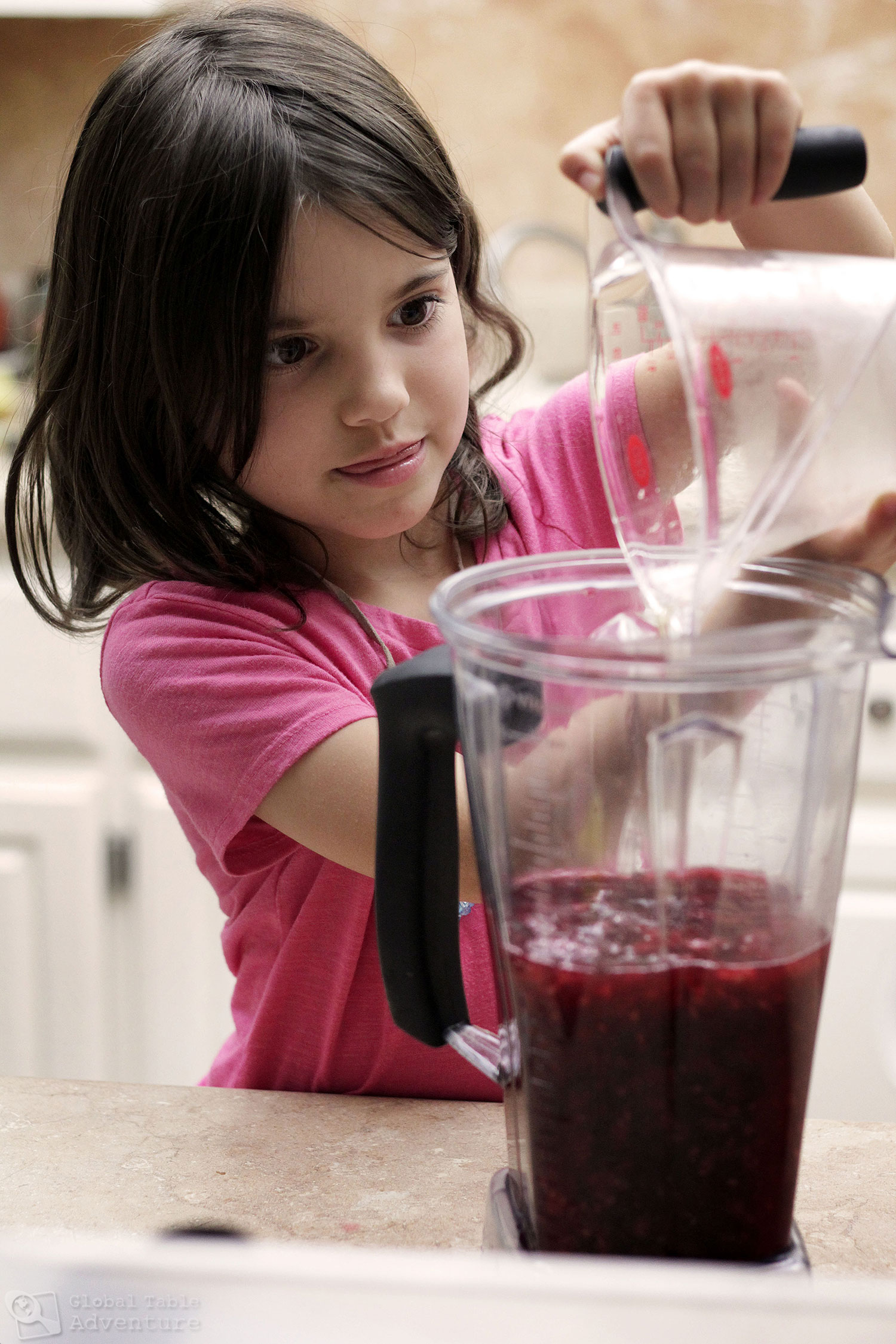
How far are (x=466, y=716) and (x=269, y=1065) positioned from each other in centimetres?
45

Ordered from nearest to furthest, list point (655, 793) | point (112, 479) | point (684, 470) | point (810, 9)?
point (655, 793), point (684, 470), point (112, 479), point (810, 9)

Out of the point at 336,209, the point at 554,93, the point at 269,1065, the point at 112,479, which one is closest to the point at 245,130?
the point at 336,209

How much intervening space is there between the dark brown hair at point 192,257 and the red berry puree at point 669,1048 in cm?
35

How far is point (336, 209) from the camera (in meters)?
0.64

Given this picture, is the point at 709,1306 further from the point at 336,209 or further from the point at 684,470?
the point at 336,209

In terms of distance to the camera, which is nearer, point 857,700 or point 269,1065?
point 857,700

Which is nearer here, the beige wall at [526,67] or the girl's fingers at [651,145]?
the girl's fingers at [651,145]

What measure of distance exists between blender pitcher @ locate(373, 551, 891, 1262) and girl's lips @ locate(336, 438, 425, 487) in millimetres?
257

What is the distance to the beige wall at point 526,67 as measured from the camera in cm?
176

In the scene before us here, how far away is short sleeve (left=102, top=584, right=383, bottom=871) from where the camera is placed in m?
0.66

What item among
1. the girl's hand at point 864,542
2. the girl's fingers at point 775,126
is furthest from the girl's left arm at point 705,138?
the girl's hand at point 864,542

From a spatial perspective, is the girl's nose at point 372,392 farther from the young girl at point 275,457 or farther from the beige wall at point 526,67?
the beige wall at point 526,67

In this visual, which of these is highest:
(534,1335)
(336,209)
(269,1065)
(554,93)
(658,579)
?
(554,93)

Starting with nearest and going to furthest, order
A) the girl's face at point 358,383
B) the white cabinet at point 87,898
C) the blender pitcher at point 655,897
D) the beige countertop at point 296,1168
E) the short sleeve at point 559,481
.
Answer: the blender pitcher at point 655,897 → the beige countertop at point 296,1168 → the girl's face at point 358,383 → the short sleeve at point 559,481 → the white cabinet at point 87,898
